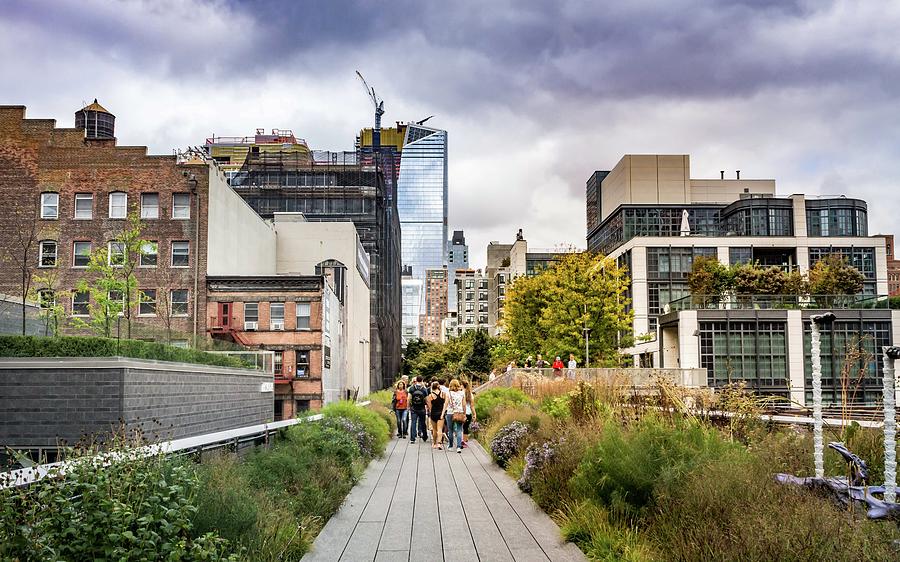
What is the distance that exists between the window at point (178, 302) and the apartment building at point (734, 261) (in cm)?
3055

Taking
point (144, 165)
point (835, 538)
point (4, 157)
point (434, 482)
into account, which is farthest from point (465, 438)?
point (4, 157)

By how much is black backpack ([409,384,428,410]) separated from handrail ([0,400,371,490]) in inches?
338

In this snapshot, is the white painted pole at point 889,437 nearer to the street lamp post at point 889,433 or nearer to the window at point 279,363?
the street lamp post at point 889,433

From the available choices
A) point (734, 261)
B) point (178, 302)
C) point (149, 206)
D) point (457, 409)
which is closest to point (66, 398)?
point (457, 409)

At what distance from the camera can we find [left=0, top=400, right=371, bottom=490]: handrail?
6.21 meters

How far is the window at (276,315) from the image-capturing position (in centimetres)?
5209

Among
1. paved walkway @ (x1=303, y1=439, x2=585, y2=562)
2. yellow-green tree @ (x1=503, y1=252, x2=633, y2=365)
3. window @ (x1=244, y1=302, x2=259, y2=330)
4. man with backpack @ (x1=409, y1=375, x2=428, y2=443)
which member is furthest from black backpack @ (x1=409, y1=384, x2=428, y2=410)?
yellow-green tree @ (x1=503, y1=252, x2=633, y2=365)

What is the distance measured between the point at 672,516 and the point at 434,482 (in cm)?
847

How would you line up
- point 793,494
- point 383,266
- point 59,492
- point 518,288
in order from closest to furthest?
point 59,492 < point 793,494 < point 518,288 < point 383,266

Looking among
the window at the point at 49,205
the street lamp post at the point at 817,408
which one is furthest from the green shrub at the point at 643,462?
the window at the point at 49,205

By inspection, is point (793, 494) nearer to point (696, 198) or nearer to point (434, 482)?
point (434, 482)

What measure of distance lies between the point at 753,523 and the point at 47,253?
50.8 meters

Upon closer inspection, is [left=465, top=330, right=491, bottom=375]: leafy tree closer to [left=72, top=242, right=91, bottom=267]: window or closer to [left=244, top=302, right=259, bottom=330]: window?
[left=244, top=302, right=259, bottom=330]: window

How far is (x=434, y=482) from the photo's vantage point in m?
16.5
